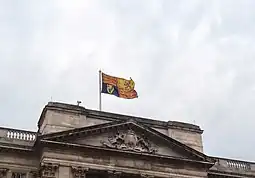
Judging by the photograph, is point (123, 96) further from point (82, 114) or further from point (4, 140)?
point (4, 140)

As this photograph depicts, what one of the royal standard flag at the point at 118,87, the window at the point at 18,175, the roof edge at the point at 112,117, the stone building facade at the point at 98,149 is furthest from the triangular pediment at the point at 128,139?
the royal standard flag at the point at 118,87

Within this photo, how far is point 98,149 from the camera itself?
152 ft

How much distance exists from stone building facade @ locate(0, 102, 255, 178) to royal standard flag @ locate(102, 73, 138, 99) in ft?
12.5

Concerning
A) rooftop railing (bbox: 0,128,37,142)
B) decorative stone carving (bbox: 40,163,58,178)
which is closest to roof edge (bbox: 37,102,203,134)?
rooftop railing (bbox: 0,128,37,142)

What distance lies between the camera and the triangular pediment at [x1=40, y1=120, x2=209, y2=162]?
46031 millimetres

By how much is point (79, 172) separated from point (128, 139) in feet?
18.9

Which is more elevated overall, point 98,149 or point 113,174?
point 98,149

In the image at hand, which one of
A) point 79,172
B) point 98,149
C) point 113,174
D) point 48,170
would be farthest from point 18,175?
point 113,174

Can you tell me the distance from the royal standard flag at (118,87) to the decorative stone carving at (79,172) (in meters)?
9.83

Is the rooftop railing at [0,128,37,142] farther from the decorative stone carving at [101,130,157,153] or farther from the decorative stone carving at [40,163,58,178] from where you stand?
the decorative stone carving at [101,130,157,153]

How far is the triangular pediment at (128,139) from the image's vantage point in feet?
151

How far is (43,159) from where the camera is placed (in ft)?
145

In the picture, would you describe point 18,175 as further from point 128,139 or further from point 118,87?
point 118,87

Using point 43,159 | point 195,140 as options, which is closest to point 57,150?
point 43,159
